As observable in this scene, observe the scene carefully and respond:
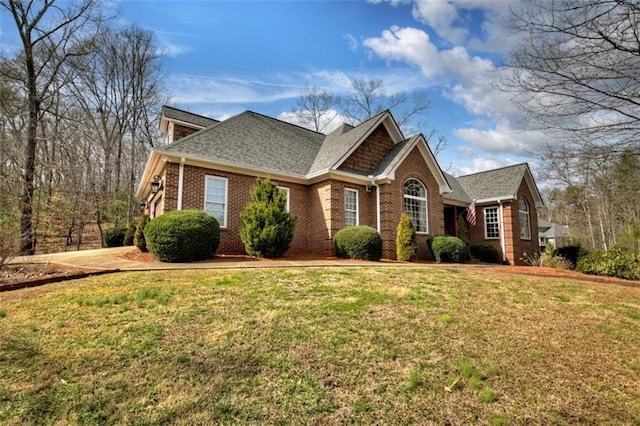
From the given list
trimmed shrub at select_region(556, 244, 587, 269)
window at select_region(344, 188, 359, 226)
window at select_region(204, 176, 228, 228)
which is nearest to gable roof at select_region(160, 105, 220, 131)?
window at select_region(204, 176, 228, 228)

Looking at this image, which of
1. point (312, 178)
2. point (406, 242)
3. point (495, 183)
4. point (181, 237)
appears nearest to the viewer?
point (181, 237)

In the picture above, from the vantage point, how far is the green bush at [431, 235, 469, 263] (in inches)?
538

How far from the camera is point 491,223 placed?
60.6 ft

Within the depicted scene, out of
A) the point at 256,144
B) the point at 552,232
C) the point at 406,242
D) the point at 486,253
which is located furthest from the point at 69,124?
the point at 552,232

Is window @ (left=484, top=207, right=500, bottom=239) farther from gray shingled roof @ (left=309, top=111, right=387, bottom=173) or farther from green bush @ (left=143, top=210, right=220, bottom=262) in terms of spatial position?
green bush @ (left=143, top=210, right=220, bottom=262)

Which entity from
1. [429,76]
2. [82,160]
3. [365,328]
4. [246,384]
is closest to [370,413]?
[246,384]

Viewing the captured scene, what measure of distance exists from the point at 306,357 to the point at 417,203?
1257 centimetres

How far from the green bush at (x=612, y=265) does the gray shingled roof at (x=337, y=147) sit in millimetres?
9498

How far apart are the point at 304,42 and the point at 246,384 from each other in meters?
10.5

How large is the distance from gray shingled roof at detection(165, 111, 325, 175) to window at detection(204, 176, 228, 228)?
0.89 m

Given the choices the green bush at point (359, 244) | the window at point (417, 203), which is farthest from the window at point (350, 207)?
Answer: the window at point (417, 203)

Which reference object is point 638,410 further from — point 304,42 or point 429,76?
point 429,76

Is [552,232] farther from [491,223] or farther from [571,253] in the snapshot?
[571,253]

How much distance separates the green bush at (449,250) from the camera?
13656 millimetres
